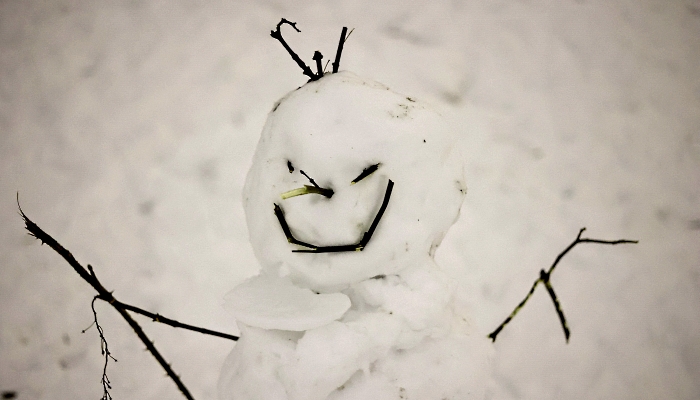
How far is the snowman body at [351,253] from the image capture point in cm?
51

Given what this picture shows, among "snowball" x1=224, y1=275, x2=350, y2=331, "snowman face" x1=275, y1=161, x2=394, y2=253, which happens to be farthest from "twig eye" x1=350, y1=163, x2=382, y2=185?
"snowball" x1=224, y1=275, x2=350, y2=331

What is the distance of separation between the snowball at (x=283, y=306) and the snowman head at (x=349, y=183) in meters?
0.02

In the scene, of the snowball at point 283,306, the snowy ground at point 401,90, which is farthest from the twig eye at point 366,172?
the snowy ground at point 401,90

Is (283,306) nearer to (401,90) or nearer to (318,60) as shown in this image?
(318,60)

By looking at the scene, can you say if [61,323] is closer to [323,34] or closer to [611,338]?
[323,34]

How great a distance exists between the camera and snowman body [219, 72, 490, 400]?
509 millimetres

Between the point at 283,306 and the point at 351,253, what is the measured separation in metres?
0.12

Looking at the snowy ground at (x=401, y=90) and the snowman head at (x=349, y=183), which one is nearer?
the snowman head at (x=349, y=183)

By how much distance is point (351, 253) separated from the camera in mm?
521

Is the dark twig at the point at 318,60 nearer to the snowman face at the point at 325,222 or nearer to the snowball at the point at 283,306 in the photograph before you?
the snowman face at the point at 325,222

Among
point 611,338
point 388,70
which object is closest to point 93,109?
point 388,70

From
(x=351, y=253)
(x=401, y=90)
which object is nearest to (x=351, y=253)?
(x=351, y=253)

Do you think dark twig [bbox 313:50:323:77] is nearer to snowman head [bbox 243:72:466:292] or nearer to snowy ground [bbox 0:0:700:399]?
snowman head [bbox 243:72:466:292]

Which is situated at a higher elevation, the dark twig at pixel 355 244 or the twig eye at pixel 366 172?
the twig eye at pixel 366 172
